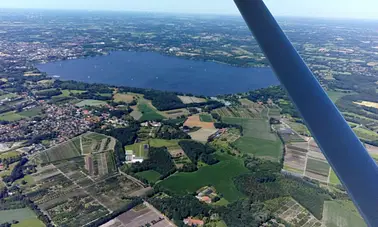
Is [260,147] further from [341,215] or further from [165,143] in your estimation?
[341,215]

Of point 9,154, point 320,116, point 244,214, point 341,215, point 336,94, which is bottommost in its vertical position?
point 9,154

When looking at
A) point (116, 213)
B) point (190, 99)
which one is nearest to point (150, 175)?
point (116, 213)

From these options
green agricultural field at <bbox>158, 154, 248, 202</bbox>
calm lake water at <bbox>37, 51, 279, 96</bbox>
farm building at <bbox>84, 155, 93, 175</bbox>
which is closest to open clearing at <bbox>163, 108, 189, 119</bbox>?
calm lake water at <bbox>37, 51, 279, 96</bbox>

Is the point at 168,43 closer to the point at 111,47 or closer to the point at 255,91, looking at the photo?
the point at 111,47

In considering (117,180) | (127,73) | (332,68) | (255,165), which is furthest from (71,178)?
(332,68)

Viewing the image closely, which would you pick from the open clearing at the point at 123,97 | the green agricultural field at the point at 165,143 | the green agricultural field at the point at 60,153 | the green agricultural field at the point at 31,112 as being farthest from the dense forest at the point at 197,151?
the green agricultural field at the point at 31,112
